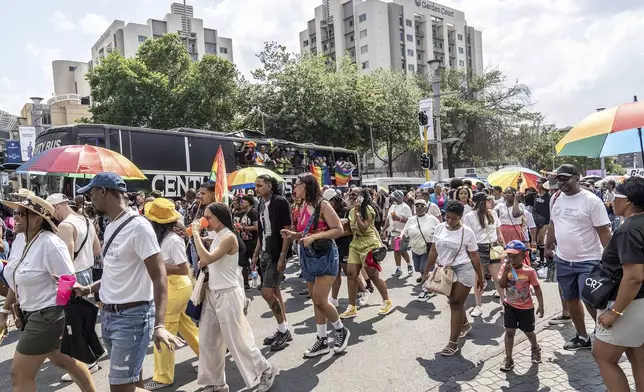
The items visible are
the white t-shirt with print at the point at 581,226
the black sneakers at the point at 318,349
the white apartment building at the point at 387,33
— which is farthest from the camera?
the white apartment building at the point at 387,33

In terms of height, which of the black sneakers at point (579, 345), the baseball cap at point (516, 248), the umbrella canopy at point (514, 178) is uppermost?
the umbrella canopy at point (514, 178)

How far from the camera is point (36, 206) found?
3.41 meters

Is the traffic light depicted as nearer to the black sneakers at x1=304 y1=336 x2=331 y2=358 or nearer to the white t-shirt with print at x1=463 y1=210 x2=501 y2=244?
the white t-shirt with print at x1=463 y1=210 x2=501 y2=244

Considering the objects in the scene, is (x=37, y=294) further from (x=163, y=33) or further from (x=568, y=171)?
(x=163, y=33)

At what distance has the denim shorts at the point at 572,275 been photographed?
460cm

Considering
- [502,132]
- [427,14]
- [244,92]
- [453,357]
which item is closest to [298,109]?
[244,92]

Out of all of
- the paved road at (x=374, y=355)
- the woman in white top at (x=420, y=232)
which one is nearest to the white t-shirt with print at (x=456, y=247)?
the paved road at (x=374, y=355)

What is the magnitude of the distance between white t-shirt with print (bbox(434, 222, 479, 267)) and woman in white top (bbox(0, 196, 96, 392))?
11.7ft

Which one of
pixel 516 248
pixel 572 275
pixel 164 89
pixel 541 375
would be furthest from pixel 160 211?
pixel 164 89

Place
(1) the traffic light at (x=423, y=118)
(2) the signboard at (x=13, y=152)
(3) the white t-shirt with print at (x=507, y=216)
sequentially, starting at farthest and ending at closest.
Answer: (2) the signboard at (x=13, y=152)
(1) the traffic light at (x=423, y=118)
(3) the white t-shirt with print at (x=507, y=216)

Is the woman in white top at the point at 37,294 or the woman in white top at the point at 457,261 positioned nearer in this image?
the woman in white top at the point at 37,294

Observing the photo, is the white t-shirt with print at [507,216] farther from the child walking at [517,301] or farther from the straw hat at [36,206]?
the straw hat at [36,206]

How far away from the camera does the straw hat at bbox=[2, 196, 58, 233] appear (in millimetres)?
3342

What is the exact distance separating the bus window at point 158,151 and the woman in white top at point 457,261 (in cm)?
1023
